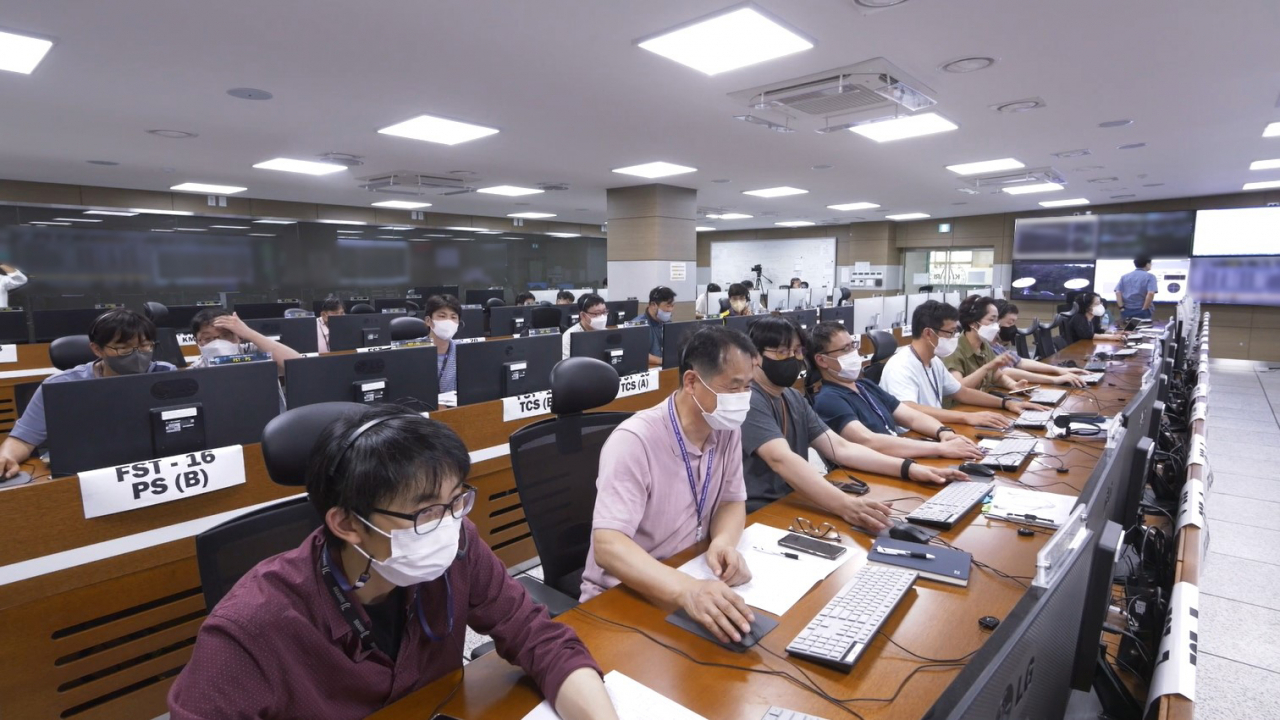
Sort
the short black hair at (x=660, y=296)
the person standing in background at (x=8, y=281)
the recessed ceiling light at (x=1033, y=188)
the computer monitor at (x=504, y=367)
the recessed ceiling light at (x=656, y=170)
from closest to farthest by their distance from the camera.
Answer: the computer monitor at (x=504, y=367) → the short black hair at (x=660, y=296) → the recessed ceiling light at (x=656, y=170) → the person standing in background at (x=8, y=281) → the recessed ceiling light at (x=1033, y=188)

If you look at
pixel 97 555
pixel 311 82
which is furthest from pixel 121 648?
pixel 311 82

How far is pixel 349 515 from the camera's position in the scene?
3.30ft

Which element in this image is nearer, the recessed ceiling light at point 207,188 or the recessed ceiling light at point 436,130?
the recessed ceiling light at point 436,130

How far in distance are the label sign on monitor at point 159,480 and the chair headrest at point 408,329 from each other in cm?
182

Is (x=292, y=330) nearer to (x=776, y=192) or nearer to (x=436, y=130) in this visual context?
(x=436, y=130)

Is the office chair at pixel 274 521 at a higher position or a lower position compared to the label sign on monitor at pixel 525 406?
higher

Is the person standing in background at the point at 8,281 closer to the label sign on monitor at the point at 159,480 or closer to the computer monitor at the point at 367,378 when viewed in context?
the computer monitor at the point at 367,378

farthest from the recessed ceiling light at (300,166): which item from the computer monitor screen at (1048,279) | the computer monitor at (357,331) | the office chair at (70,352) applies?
→ the computer monitor screen at (1048,279)

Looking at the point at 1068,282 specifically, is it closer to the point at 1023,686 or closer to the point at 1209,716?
the point at 1209,716

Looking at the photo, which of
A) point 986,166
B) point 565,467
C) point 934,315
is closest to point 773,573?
point 565,467

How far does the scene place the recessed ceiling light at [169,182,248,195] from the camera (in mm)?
8453

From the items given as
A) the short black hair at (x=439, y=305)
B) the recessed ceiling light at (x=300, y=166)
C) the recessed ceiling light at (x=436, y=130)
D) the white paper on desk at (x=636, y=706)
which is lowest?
the white paper on desk at (x=636, y=706)

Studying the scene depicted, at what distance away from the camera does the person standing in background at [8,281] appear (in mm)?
7531

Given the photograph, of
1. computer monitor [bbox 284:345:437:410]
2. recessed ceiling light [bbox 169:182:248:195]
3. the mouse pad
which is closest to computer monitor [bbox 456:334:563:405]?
computer monitor [bbox 284:345:437:410]
